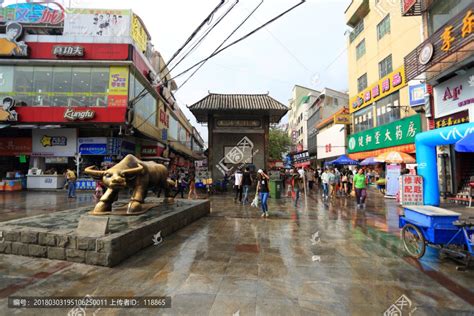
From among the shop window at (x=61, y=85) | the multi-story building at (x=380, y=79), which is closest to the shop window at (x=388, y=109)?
the multi-story building at (x=380, y=79)

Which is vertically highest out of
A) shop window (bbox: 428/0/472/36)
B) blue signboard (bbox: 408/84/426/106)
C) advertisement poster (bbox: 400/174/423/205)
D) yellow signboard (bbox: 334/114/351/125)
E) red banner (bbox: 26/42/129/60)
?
red banner (bbox: 26/42/129/60)

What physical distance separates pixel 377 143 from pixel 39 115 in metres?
27.3

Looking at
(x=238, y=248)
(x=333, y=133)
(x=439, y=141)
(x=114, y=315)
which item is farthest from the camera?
(x=333, y=133)

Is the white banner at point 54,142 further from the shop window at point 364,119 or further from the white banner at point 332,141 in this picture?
the white banner at point 332,141

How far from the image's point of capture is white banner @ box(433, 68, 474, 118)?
461 inches

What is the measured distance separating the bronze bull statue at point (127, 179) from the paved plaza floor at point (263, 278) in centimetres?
157

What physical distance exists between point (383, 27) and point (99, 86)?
23.6m

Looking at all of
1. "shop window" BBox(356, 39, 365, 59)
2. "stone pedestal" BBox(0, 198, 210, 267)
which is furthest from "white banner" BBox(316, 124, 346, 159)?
"stone pedestal" BBox(0, 198, 210, 267)

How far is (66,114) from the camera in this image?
764 inches

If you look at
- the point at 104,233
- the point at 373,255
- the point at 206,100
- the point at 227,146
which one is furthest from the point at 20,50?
the point at 373,255

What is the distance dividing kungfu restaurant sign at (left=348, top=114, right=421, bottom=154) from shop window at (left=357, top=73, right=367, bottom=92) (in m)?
4.50

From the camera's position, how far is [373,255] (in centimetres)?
518

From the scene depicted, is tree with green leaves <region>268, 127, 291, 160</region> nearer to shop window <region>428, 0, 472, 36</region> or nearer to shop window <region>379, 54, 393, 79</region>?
shop window <region>379, 54, 393, 79</region>

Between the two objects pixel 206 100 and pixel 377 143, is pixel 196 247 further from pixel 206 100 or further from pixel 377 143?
pixel 377 143
